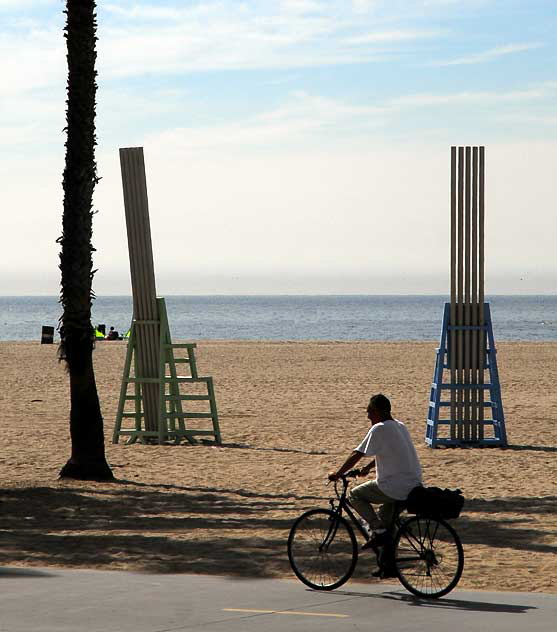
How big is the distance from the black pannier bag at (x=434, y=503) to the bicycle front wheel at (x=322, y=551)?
1.51ft

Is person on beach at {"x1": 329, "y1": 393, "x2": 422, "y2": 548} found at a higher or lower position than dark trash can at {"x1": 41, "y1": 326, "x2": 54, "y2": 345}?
lower

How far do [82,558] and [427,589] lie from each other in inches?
117

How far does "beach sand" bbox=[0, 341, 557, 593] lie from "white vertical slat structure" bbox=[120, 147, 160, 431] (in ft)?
3.47

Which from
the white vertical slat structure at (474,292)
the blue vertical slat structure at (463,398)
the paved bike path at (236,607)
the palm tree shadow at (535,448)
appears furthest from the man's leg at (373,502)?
the white vertical slat structure at (474,292)

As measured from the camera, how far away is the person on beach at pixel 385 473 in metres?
8.04

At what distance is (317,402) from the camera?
24.3 m

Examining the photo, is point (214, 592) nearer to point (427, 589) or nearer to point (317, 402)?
point (427, 589)

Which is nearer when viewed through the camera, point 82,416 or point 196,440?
point 82,416

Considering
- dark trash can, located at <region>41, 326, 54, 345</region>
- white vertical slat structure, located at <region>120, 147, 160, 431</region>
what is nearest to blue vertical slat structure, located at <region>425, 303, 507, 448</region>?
white vertical slat structure, located at <region>120, 147, 160, 431</region>

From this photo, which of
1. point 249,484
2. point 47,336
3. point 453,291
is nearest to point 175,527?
point 249,484

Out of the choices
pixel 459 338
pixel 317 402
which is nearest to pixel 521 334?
pixel 317 402

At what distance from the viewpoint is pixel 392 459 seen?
806cm

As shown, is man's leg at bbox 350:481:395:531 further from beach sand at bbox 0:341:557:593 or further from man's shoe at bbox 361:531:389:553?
beach sand at bbox 0:341:557:593

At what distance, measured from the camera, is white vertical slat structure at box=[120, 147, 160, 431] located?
1800cm
